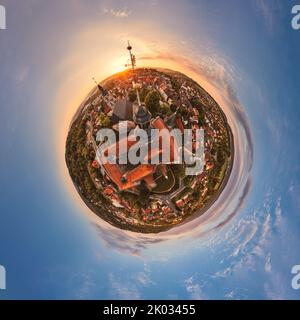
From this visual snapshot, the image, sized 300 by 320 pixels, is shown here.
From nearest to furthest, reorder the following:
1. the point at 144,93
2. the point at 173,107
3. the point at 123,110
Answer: the point at 123,110 < the point at 173,107 < the point at 144,93

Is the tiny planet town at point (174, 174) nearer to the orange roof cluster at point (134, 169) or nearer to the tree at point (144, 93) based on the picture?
the tree at point (144, 93)

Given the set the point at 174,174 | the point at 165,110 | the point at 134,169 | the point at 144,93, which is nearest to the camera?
the point at 134,169

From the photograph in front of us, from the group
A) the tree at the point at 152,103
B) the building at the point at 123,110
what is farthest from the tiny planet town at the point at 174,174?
the building at the point at 123,110

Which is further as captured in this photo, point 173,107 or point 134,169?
point 173,107

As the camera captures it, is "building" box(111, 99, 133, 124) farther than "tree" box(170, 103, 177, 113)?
No

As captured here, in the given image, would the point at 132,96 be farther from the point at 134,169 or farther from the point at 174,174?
the point at 174,174

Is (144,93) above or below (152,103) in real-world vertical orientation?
above

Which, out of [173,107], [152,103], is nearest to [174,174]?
[173,107]

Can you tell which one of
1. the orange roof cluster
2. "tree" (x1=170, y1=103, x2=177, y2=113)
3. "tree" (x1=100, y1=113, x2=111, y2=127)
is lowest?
the orange roof cluster

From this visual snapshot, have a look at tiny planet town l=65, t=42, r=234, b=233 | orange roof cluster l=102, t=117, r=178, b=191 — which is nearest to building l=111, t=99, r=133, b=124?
tiny planet town l=65, t=42, r=234, b=233

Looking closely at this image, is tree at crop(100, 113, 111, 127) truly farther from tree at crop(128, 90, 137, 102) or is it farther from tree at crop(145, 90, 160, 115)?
tree at crop(145, 90, 160, 115)
